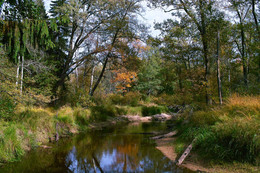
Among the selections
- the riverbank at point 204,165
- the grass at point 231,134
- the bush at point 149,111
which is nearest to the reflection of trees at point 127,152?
the riverbank at point 204,165

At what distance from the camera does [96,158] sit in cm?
759

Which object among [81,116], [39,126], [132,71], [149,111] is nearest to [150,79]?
[149,111]

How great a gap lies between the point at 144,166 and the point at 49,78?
1101 centimetres

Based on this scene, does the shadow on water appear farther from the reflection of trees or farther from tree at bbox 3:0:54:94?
tree at bbox 3:0:54:94

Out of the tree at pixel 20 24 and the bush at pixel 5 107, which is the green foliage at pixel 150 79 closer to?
the bush at pixel 5 107

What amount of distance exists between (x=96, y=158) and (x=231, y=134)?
4696 mm

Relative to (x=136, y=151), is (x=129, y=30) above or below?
above

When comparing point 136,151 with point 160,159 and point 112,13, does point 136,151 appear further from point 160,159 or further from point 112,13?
point 112,13

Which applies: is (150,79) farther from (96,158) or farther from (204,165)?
(204,165)

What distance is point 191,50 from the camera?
1139 centimetres

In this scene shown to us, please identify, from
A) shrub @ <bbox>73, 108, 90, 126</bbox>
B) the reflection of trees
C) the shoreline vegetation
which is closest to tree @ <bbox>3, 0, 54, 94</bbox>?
the shoreline vegetation

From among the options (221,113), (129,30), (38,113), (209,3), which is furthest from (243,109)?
(129,30)

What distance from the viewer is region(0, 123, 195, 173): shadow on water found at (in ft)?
21.0

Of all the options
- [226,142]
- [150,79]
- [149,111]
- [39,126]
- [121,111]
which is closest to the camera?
[226,142]
